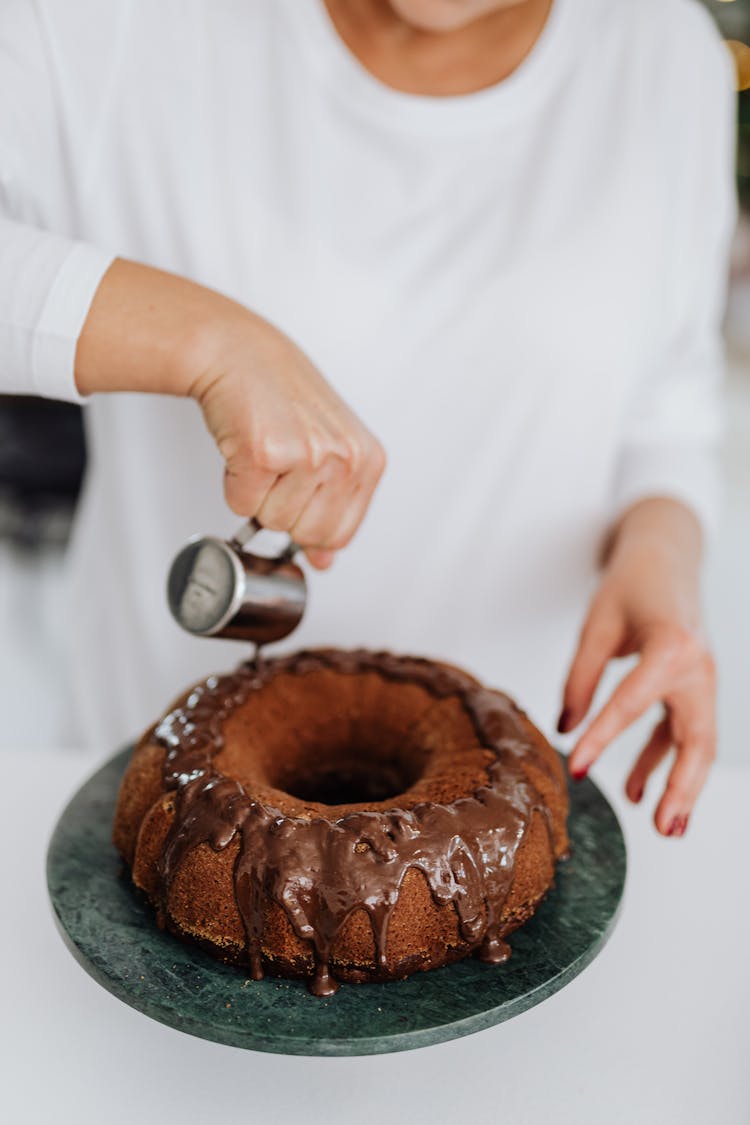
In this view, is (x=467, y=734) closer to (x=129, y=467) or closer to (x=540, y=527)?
(x=540, y=527)

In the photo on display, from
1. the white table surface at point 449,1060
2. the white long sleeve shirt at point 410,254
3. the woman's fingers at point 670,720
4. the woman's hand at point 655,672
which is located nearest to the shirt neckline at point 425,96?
the white long sleeve shirt at point 410,254

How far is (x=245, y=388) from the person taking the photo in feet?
2.80

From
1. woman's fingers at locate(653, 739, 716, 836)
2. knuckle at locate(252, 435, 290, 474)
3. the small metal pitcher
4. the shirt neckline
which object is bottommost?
woman's fingers at locate(653, 739, 716, 836)

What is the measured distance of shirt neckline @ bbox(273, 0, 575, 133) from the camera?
1138 millimetres

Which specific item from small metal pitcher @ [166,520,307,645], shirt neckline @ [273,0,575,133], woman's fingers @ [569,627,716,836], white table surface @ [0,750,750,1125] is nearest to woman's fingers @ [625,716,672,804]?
woman's fingers @ [569,627,716,836]

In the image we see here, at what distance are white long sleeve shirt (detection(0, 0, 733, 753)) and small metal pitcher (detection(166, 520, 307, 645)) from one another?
0.35 meters

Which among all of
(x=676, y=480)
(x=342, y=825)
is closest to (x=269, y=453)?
(x=342, y=825)

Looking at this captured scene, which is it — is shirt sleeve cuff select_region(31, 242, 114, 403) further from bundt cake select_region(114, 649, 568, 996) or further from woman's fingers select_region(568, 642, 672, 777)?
woman's fingers select_region(568, 642, 672, 777)

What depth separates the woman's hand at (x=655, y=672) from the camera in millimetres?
940

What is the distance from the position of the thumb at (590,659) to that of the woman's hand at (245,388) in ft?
0.93

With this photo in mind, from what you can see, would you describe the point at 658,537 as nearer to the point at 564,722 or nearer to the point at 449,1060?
the point at 564,722

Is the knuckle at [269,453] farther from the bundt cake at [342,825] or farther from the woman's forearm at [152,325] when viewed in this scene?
the bundt cake at [342,825]

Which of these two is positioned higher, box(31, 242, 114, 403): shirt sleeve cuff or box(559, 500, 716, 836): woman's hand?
box(31, 242, 114, 403): shirt sleeve cuff

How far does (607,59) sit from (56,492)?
2.35 metres
